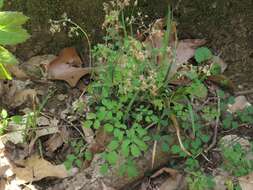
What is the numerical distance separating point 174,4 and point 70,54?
64 centimetres

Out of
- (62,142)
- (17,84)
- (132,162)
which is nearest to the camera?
(132,162)

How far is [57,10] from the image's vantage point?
2.76m

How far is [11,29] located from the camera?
2.40 meters

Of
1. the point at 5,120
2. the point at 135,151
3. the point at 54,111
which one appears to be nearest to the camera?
the point at 135,151

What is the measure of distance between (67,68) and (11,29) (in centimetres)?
48

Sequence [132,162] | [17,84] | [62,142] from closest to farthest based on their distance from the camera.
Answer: [132,162] < [62,142] < [17,84]

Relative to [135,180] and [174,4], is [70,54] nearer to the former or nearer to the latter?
[174,4]

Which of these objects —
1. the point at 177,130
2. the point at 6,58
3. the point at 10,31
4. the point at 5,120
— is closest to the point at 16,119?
the point at 5,120

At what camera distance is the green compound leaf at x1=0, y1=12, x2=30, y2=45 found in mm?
2363

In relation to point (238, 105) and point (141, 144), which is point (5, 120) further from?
point (238, 105)

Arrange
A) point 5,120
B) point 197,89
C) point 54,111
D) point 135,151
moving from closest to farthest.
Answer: point 135,151
point 197,89
point 5,120
point 54,111

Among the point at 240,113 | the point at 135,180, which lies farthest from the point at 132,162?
the point at 240,113

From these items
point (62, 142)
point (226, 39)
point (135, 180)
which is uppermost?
point (226, 39)

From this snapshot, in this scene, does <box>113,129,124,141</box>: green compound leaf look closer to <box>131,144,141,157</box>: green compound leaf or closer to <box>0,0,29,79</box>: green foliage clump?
<box>131,144,141,157</box>: green compound leaf
